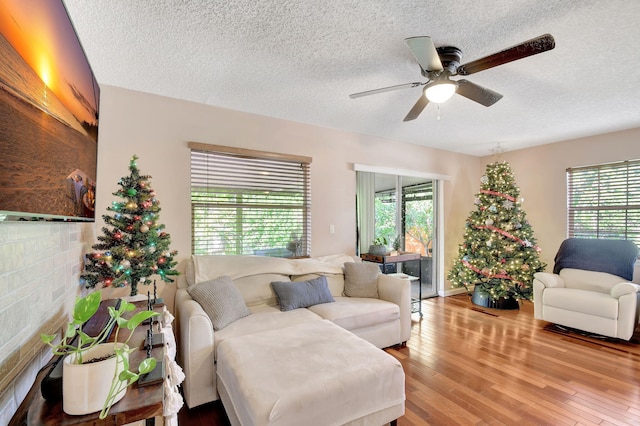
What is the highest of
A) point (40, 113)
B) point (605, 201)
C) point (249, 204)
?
point (40, 113)

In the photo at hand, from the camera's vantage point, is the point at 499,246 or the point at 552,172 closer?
the point at 499,246

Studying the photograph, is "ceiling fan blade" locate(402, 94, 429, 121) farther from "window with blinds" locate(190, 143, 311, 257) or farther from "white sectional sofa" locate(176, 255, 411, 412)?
"white sectional sofa" locate(176, 255, 411, 412)

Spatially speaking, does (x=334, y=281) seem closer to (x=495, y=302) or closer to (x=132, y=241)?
(x=132, y=241)

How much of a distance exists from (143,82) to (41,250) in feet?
6.57

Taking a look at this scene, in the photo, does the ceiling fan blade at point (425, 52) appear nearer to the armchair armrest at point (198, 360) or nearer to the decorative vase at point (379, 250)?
the armchair armrest at point (198, 360)

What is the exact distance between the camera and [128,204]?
2240mm

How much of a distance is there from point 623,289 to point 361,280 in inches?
108

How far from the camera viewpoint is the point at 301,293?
9.55 ft

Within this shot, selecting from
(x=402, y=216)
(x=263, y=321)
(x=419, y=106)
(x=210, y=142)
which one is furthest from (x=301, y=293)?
(x=402, y=216)

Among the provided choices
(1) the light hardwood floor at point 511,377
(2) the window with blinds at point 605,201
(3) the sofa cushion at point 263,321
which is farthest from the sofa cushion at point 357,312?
(2) the window with blinds at point 605,201

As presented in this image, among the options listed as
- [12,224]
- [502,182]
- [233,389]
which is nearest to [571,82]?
[502,182]

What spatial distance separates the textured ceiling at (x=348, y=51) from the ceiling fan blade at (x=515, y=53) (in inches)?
8.6

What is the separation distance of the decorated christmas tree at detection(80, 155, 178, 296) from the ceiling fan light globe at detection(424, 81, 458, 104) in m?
2.28

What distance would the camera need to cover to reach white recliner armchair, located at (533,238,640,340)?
10.2ft
